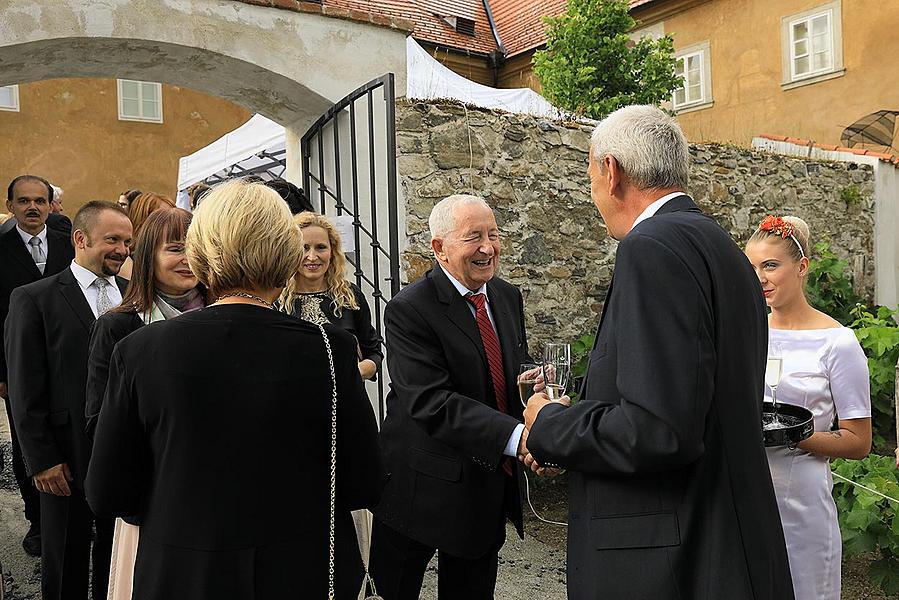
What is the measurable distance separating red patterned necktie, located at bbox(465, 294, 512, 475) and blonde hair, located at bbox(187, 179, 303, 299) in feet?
3.55

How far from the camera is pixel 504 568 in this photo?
4.51 meters

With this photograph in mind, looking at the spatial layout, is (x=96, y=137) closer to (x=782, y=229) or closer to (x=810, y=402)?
(x=782, y=229)

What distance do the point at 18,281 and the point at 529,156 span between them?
384cm

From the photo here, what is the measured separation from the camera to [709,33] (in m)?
15.2

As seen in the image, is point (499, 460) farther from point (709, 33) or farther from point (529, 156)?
point (709, 33)

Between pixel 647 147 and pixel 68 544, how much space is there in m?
2.89

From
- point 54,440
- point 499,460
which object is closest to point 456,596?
point 499,460

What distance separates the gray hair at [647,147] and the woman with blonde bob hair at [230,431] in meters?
0.85

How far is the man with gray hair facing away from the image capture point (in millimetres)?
1660

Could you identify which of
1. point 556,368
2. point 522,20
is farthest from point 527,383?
point 522,20

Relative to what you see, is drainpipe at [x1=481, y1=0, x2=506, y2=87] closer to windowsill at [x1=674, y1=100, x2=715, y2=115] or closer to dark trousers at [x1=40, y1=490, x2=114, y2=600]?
windowsill at [x1=674, y1=100, x2=715, y2=115]

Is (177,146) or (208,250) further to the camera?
(177,146)

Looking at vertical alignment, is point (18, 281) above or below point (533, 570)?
above

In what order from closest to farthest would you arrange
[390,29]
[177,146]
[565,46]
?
[390,29]
[565,46]
[177,146]
